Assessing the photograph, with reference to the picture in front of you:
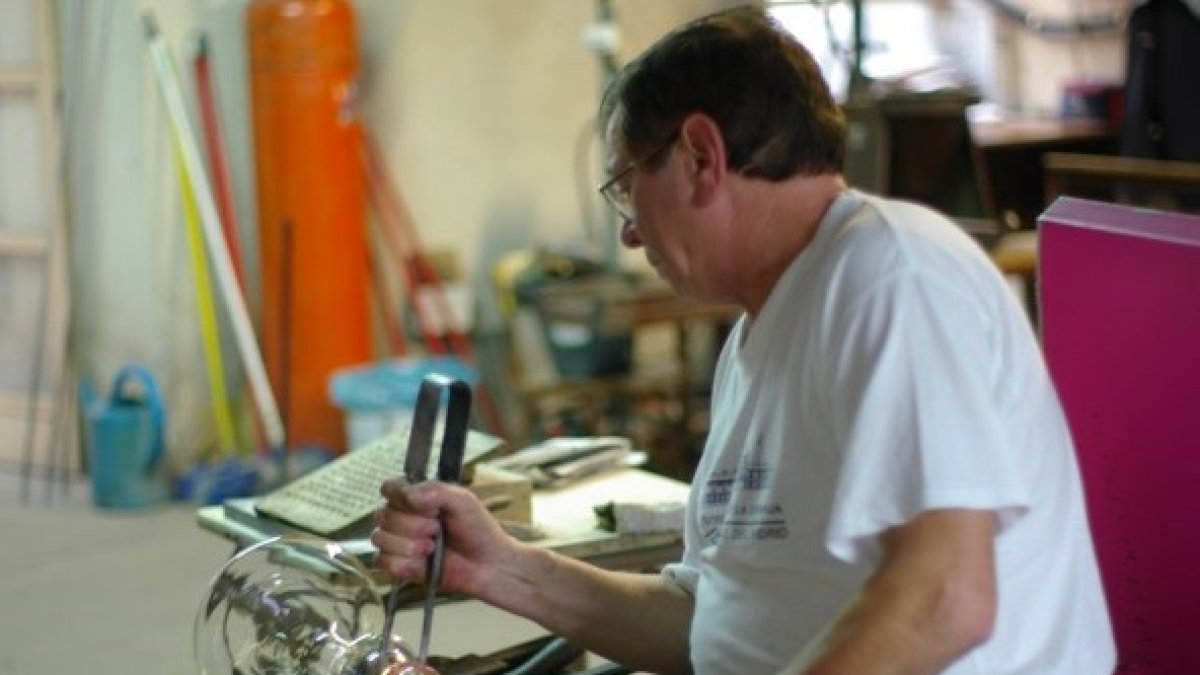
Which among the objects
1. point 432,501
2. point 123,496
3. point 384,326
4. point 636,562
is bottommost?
point 123,496

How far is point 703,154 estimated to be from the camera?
162 cm

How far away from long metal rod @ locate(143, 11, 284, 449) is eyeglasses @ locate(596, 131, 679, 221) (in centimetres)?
369

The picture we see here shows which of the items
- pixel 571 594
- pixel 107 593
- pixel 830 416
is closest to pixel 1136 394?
pixel 830 416

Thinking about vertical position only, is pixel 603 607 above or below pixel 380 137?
below

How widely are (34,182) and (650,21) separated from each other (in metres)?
2.15

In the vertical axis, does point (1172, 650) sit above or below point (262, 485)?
above

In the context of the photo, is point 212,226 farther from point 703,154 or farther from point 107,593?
point 703,154

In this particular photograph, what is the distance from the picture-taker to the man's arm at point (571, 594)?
195 cm

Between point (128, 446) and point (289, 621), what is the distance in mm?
3695

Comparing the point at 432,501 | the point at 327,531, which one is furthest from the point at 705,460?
the point at 327,531

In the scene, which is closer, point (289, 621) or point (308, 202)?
point (289, 621)

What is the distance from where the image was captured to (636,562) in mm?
2275

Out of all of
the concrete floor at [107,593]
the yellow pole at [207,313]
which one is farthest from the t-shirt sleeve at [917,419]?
the yellow pole at [207,313]

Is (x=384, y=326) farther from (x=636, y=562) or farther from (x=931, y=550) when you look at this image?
(x=931, y=550)
